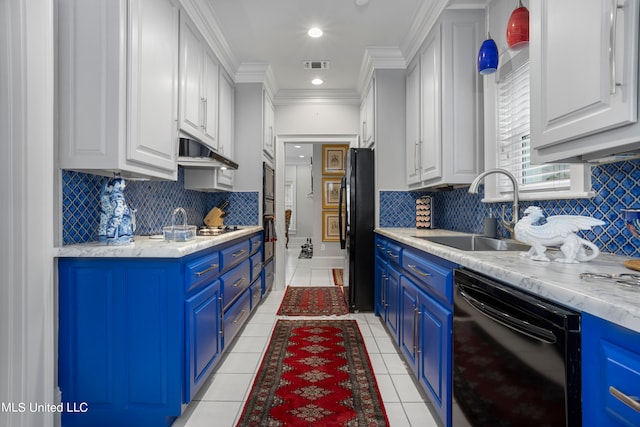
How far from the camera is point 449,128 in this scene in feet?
8.45

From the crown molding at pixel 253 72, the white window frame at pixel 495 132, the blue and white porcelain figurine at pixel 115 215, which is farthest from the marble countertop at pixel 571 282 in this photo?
the crown molding at pixel 253 72

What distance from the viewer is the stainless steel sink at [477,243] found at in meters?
1.90

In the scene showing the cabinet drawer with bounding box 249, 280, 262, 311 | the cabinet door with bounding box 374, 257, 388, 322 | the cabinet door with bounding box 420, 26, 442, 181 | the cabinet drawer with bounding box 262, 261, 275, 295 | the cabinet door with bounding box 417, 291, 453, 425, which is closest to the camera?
the cabinet door with bounding box 417, 291, 453, 425

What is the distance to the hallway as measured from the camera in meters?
1.77

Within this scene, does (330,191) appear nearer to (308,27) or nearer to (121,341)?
(308,27)

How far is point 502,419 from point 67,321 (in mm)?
1889

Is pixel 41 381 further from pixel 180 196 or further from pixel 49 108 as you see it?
pixel 180 196

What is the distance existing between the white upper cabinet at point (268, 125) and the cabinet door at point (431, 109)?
188 cm

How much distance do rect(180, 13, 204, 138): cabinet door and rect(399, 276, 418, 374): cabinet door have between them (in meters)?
1.95

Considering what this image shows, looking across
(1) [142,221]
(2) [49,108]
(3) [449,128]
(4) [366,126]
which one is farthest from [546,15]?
(4) [366,126]

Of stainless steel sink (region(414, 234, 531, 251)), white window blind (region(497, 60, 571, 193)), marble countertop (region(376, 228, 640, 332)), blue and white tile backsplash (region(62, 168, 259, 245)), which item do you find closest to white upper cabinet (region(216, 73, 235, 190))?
blue and white tile backsplash (region(62, 168, 259, 245))

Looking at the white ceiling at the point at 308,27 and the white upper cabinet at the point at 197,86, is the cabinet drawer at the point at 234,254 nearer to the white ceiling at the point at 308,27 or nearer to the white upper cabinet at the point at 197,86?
the white upper cabinet at the point at 197,86

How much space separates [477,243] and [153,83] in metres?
2.31

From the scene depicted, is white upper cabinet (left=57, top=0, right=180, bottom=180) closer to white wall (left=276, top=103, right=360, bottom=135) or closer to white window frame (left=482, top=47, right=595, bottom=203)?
white window frame (left=482, top=47, right=595, bottom=203)
